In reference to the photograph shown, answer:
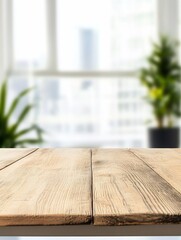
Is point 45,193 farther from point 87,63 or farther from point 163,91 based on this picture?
point 87,63

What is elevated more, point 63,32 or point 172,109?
point 63,32

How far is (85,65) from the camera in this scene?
514 cm

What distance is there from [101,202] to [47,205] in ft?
0.26

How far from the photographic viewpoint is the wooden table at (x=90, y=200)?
1.69ft

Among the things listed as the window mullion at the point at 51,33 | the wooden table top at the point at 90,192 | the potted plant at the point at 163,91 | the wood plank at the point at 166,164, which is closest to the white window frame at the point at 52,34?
the window mullion at the point at 51,33

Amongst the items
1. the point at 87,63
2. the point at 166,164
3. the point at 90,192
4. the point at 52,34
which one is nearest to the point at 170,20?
the point at 87,63

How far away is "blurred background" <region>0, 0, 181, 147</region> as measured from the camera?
16.7ft

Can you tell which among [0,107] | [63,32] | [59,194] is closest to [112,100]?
[63,32]

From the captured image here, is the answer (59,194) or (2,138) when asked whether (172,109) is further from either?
(59,194)

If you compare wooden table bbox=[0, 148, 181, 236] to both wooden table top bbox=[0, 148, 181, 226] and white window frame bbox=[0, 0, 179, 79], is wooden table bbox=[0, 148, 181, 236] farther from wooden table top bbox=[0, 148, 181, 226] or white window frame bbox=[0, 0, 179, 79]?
white window frame bbox=[0, 0, 179, 79]

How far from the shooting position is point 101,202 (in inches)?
22.5

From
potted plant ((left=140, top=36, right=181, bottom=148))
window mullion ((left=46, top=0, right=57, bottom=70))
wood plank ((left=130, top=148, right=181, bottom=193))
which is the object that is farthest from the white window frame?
wood plank ((left=130, top=148, right=181, bottom=193))

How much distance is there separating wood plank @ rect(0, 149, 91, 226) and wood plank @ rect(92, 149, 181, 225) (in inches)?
0.9

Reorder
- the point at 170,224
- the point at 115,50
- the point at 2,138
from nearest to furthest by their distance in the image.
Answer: the point at 170,224
the point at 2,138
the point at 115,50
